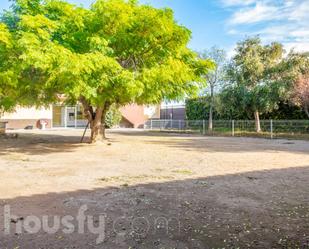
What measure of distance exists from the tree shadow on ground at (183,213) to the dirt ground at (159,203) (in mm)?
13

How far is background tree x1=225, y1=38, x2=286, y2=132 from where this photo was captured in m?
24.2

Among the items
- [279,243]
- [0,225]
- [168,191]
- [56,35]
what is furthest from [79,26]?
[279,243]

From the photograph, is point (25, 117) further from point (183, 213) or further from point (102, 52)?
point (183, 213)

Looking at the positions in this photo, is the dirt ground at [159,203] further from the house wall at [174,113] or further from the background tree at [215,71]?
the house wall at [174,113]

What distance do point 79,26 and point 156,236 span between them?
39.1 ft

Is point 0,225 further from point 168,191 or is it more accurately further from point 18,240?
point 168,191

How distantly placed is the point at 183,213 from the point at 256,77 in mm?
21800

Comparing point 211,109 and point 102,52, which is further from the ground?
point 102,52

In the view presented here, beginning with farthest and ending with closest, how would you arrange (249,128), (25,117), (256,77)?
1. (25,117)
2. (249,128)
3. (256,77)

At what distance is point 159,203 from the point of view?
6199 millimetres

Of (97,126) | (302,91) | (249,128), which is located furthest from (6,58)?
(249,128)

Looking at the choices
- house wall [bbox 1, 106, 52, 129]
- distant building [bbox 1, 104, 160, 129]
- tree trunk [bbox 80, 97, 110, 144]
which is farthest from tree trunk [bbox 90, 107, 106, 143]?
house wall [bbox 1, 106, 52, 129]

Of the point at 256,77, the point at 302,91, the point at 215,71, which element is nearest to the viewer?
the point at 302,91

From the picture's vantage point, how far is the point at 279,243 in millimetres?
4406
